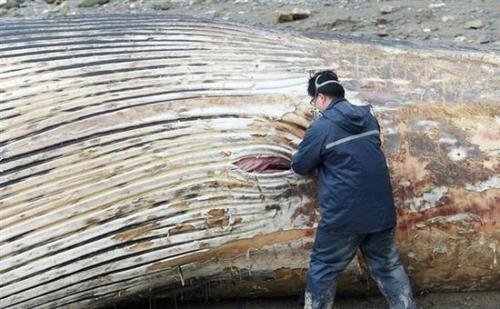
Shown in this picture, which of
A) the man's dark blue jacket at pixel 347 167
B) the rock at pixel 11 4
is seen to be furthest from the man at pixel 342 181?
the rock at pixel 11 4

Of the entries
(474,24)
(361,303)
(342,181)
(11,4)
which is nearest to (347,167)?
(342,181)

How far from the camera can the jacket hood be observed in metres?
5.07

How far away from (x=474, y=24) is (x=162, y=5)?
15.9 ft

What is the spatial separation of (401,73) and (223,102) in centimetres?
130

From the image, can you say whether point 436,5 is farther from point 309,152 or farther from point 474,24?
point 309,152

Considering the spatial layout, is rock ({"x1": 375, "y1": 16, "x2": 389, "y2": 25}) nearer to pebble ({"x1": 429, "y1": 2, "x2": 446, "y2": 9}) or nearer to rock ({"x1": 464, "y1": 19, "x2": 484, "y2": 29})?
pebble ({"x1": 429, "y1": 2, "x2": 446, "y2": 9})

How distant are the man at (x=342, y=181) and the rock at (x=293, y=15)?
6.81 metres

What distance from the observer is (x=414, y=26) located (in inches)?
440

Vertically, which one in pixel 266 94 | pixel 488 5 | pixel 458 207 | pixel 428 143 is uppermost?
pixel 266 94

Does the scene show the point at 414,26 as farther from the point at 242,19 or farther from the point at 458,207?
the point at 458,207

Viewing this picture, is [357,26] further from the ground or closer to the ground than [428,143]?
closer to the ground

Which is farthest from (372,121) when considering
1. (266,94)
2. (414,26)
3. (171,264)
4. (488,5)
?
(488,5)

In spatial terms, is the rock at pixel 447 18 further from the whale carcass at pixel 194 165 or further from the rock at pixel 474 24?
the whale carcass at pixel 194 165

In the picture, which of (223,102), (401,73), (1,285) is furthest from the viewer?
(401,73)
